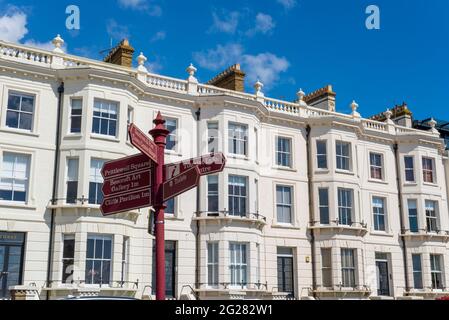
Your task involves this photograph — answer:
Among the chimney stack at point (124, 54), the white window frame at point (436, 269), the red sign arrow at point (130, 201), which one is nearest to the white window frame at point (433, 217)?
the white window frame at point (436, 269)

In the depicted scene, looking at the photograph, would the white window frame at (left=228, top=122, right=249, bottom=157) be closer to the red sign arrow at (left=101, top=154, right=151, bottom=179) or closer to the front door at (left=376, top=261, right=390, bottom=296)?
the front door at (left=376, top=261, right=390, bottom=296)

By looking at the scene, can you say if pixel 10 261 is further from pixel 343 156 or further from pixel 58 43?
pixel 343 156

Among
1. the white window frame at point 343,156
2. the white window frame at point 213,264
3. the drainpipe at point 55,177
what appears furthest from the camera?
the white window frame at point 343,156

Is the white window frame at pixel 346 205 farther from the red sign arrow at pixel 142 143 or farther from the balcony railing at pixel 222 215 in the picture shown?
the red sign arrow at pixel 142 143

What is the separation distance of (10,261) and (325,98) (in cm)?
2068

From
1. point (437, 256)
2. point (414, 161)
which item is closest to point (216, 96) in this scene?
point (414, 161)

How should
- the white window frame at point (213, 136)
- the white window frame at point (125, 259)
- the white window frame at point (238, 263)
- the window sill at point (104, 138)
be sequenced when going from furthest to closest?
the white window frame at point (213, 136) → the white window frame at point (238, 263) → the window sill at point (104, 138) → the white window frame at point (125, 259)

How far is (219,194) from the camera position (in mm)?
26328

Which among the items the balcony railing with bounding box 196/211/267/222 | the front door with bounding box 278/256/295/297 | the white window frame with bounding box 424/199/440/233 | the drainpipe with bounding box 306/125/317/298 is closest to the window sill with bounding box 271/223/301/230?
the drainpipe with bounding box 306/125/317/298

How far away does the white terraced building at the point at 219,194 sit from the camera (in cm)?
2273

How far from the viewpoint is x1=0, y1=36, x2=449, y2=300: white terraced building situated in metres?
22.7

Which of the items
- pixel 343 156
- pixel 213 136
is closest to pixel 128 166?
pixel 213 136

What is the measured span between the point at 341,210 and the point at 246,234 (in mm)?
6478

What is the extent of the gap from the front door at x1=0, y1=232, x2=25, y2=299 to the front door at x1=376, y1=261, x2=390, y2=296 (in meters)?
19.3
